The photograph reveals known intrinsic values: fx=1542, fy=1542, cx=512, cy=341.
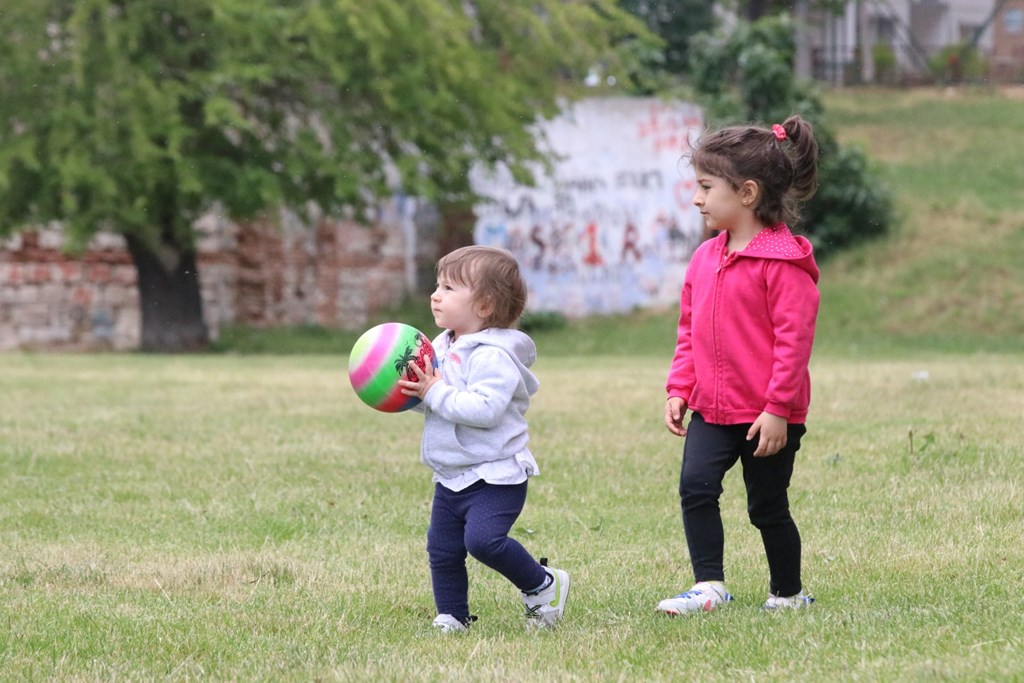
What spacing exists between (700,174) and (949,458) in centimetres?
370

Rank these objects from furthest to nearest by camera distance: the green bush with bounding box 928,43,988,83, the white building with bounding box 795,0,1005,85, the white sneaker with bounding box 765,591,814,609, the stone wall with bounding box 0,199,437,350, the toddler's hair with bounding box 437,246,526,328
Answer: the white building with bounding box 795,0,1005,85, the green bush with bounding box 928,43,988,83, the stone wall with bounding box 0,199,437,350, the white sneaker with bounding box 765,591,814,609, the toddler's hair with bounding box 437,246,526,328

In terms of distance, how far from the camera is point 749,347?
4.84 m

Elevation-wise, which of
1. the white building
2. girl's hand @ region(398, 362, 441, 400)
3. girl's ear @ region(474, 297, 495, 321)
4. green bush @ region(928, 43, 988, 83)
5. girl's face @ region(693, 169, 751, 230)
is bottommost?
girl's hand @ region(398, 362, 441, 400)

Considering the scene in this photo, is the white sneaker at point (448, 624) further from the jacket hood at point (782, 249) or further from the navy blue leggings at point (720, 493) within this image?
the jacket hood at point (782, 249)

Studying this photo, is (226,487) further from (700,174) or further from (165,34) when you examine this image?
(165,34)

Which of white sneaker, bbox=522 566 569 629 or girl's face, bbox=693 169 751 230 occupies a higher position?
girl's face, bbox=693 169 751 230

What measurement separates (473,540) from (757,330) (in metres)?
1.11

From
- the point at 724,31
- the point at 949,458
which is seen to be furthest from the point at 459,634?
the point at 724,31

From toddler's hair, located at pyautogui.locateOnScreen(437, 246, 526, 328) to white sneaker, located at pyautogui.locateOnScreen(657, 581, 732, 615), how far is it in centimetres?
103

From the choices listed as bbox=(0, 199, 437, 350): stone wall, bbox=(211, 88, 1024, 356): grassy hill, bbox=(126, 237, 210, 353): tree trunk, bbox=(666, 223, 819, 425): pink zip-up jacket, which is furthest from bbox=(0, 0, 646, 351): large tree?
bbox=(666, 223, 819, 425): pink zip-up jacket

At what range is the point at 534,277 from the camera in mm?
26781

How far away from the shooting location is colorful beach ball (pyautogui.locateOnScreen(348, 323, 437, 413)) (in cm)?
470

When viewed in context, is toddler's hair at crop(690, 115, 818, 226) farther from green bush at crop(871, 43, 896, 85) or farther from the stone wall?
green bush at crop(871, 43, 896, 85)

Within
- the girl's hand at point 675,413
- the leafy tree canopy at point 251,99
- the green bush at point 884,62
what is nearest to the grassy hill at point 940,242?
the green bush at point 884,62
